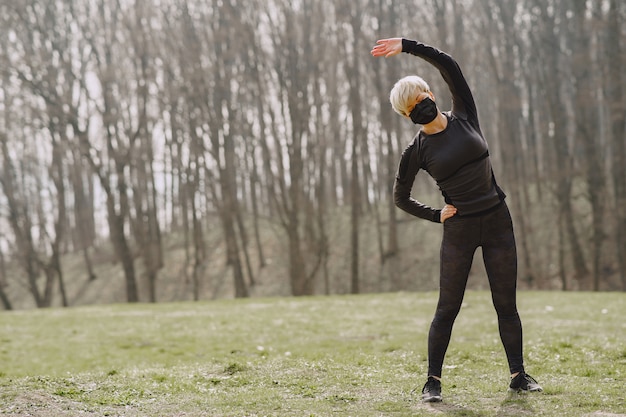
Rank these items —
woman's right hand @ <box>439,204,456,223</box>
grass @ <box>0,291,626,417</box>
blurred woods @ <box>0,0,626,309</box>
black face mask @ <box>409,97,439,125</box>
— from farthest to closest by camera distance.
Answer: blurred woods @ <box>0,0,626,309</box>, woman's right hand @ <box>439,204,456,223</box>, grass @ <box>0,291,626,417</box>, black face mask @ <box>409,97,439,125</box>

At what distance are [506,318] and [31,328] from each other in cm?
1330

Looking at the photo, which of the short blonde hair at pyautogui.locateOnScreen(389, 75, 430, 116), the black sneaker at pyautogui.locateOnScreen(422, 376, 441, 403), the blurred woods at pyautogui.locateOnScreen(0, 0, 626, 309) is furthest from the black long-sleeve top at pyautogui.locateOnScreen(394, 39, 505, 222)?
the blurred woods at pyautogui.locateOnScreen(0, 0, 626, 309)

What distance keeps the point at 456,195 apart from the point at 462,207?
3.8 inches

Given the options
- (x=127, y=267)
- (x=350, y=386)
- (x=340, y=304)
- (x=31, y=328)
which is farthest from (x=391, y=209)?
(x=350, y=386)

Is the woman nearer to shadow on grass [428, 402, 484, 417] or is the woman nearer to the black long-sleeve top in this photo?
the black long-sleeve top

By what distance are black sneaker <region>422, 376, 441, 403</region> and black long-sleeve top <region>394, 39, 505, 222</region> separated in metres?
1.24

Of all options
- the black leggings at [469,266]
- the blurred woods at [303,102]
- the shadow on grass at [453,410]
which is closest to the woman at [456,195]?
the black leggings at [469,266]

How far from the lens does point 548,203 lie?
36.2m

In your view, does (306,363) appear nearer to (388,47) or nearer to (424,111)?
(424,111)

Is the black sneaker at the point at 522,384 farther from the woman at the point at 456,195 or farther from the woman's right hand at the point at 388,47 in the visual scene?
the woman's right hand at the point at 388,47

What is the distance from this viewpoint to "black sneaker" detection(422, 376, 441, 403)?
16.3ft

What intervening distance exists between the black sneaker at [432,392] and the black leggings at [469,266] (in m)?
0.06

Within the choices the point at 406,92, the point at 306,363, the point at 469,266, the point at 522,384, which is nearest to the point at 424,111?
the point at 406,92

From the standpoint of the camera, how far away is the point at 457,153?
4.92 metres
